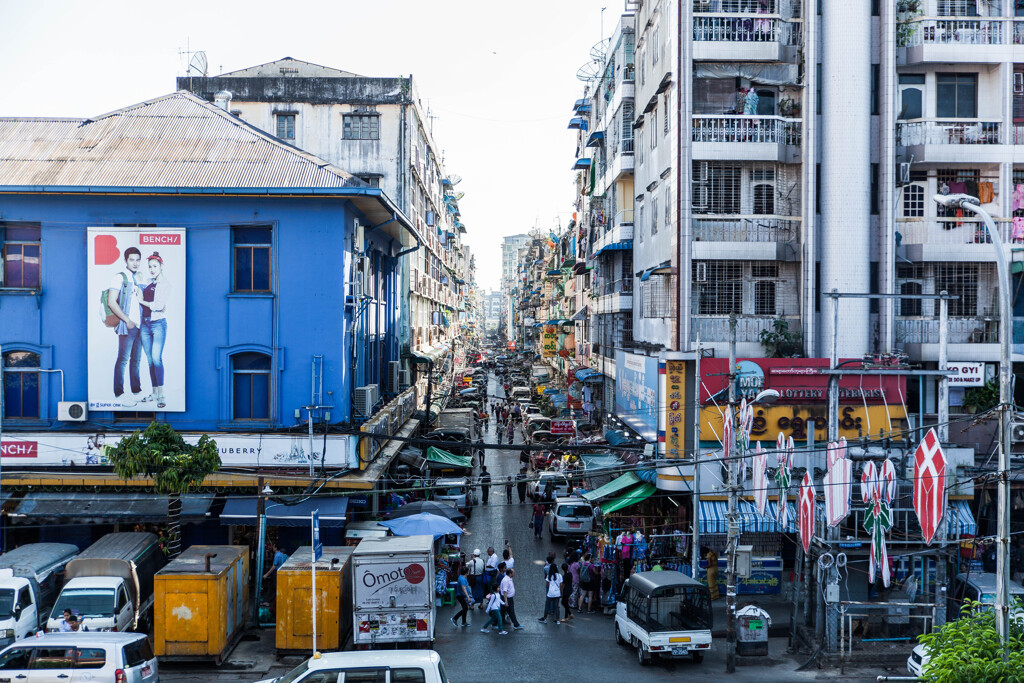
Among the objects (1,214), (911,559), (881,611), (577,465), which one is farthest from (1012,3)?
(1,214)

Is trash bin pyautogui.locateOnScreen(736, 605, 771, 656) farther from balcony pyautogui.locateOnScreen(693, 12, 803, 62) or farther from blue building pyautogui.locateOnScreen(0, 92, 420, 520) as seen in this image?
balcony pyautogui.locateOnScreen(693, 12, 803, 62)

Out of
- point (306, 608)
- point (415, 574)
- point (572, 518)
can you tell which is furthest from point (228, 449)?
Result: point (572, 518)

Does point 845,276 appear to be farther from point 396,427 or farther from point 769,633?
point 396,427

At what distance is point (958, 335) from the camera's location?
28.7 m

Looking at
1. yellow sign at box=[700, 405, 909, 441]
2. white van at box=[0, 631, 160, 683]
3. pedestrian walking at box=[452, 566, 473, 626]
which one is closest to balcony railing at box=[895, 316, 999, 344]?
yellow sign at box=[700, 405, 909, 441]

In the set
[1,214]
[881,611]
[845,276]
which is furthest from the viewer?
[845,276]

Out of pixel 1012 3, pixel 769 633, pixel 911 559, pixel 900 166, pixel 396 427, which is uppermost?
pixel 1012 3

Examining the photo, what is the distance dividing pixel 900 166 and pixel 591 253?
21843 mm

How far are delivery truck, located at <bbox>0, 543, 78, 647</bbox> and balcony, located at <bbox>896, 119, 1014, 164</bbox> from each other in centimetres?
2653

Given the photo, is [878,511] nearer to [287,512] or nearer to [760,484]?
[760,484]

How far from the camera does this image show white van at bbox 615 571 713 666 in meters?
19.5

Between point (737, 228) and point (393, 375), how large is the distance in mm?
17820

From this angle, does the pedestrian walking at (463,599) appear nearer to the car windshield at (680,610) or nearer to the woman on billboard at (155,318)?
the car windshield at (680,610)

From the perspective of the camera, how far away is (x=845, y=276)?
27.8 m
